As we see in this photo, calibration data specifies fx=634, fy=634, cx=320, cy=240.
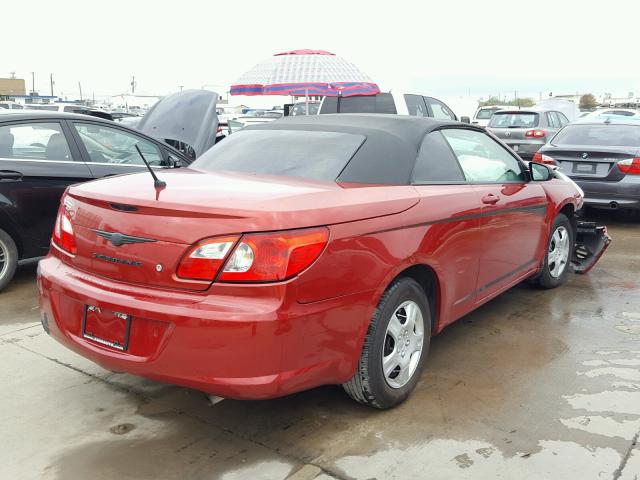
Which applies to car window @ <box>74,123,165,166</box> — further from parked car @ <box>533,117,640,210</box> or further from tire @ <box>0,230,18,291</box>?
parked car @ <box>533,117,640,210</box>

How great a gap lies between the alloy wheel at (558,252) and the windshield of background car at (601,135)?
3423 mm

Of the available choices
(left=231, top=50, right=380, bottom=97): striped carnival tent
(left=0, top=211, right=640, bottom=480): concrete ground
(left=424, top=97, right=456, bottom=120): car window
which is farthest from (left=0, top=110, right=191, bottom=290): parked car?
(left=424, top=97, right=456, bottom=120): car window

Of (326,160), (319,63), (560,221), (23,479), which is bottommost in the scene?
(23,479)

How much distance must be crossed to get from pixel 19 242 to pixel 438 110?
878cm

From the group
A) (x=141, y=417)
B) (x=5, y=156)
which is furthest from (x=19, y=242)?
(x=141, y=417)

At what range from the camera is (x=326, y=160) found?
344 centimetres

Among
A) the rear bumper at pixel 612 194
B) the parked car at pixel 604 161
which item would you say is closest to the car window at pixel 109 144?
the parked car at pixel 604 161

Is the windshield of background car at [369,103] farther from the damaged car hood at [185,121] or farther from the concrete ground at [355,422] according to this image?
the concrete ground at [355,422]

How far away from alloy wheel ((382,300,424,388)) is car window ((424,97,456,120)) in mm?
9078

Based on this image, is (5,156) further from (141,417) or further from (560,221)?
(560,221)

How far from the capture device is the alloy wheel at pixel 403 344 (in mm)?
3168

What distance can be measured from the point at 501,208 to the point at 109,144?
3692mm

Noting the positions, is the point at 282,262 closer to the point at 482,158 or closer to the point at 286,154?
the point at 286,154

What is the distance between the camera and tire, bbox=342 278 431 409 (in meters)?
3.00
